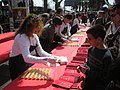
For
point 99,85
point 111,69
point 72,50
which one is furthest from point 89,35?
point 72,50

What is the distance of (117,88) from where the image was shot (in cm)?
152

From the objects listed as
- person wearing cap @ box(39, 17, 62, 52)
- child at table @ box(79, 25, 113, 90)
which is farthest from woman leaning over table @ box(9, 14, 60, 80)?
person wearing cap @ box(39, 17, 62, 52)

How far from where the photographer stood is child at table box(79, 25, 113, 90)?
191 cm

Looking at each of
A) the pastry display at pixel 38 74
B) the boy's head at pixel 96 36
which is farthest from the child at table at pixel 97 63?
the pastry display at pixel 38 74

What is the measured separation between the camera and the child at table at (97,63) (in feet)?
Answer: 6.27

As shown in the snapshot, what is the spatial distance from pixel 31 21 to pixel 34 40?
0.33 meters

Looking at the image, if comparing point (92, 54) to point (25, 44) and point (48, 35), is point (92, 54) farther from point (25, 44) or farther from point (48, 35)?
point (48, 35)

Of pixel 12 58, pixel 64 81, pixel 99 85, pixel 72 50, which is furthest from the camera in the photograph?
pixel 72 50

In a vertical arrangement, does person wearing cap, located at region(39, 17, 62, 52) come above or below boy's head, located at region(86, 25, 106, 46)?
below

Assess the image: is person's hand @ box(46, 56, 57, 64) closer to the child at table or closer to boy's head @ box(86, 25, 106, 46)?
the child at table

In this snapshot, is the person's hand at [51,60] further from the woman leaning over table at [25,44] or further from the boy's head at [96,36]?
the boy's head at [96,36]

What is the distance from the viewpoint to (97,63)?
196 centimetres

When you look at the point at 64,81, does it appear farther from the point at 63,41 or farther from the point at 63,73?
the point at 63,41

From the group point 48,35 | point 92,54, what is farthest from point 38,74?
point 48,35
